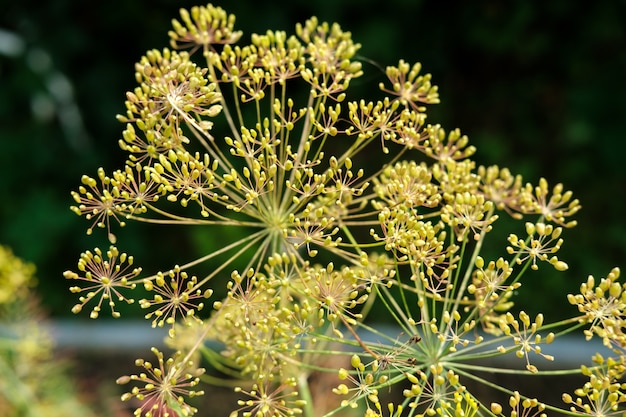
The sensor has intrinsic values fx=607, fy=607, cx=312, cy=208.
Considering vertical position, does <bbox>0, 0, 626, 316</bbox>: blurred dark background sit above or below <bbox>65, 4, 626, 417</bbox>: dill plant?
above

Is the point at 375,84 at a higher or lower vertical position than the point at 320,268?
higher

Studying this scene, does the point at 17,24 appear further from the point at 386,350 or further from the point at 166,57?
the point at 386,350

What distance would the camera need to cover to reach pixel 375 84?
10.4 feet

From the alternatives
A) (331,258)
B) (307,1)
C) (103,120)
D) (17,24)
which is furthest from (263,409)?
(17,24)

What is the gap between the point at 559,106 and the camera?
3.54 metres

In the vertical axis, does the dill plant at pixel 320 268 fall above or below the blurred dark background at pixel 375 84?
below

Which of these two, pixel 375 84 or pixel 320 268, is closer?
pixel 320 268

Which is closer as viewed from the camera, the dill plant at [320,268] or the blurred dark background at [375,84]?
the dill plant at [320,268]

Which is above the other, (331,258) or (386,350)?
(331,258)

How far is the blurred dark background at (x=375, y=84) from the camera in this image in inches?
121

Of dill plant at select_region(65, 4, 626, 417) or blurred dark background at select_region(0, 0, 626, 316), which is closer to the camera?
dill plant at select_region(65, 4, 626, 417)

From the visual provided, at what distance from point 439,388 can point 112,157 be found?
3.03m

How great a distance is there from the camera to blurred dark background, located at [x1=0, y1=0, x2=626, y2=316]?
121 inches

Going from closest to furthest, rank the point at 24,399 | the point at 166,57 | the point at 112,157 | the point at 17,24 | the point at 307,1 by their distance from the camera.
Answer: the point at 166,57
the point at 24,399
the point at 307,1
the point at 17,24
the point at 112,157
